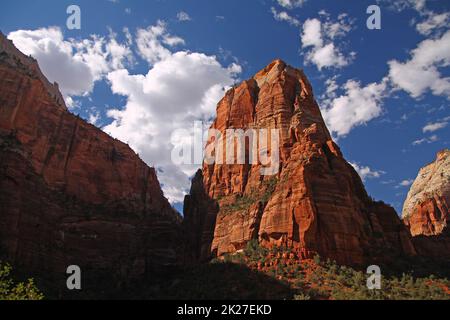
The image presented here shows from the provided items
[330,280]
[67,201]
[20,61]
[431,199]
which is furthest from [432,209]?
[20,61]

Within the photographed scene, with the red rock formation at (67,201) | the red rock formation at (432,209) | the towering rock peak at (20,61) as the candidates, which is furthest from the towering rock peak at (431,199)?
the towering rock peak at (20,61)

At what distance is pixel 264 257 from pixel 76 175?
4610 centimetres

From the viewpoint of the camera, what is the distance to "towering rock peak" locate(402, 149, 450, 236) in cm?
11125

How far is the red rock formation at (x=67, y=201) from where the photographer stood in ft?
236

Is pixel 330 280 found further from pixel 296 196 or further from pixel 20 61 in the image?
pixel 20 61

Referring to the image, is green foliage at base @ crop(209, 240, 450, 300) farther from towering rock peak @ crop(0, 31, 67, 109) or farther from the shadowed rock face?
towering rock peak @ crop(0, 31, 67, 109)

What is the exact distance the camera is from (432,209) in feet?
378

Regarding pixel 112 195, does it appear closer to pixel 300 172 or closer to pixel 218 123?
pixel 218 123

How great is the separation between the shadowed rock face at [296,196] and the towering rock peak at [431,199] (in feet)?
A: 93.2

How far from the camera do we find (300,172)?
67.2 meters

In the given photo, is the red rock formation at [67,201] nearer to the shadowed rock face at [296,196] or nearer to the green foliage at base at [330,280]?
the shadowed rock face at [296,196]

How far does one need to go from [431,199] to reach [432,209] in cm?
614

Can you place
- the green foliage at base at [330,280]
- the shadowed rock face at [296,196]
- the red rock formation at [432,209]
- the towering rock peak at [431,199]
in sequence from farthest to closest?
1. the towering rock peak at [431,199]
2. the red rock formation at [432,209]
3. the shadowed rock face at [296,196]
4. the green foliage at base at [330,280]
